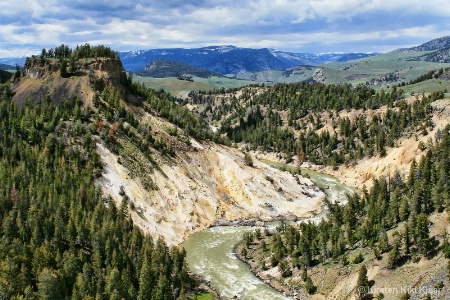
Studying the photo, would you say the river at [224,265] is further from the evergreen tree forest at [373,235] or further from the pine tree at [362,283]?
the pine tree at [362,283]

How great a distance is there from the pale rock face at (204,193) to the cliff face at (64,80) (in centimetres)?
3158

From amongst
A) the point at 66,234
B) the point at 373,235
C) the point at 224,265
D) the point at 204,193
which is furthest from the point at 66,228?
the point at 373,235

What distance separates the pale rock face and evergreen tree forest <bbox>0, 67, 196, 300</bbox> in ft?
17.4

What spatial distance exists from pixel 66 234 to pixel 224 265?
26.4 m

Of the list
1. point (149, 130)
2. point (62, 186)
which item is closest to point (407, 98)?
point (149, 130)

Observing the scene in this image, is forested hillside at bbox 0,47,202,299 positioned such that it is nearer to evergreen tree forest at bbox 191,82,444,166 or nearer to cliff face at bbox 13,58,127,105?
cliff face at bbox 13,58,127,105

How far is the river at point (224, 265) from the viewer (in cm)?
6153

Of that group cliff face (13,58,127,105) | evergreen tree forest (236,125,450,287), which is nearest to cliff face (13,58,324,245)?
cliff face (13,58,127,105)

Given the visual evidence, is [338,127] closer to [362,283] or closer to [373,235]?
[373,235]

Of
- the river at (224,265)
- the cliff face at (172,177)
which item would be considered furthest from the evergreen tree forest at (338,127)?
the river at (224,265)

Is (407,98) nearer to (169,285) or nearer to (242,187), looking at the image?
(242,187)

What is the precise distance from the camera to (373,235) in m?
64.9

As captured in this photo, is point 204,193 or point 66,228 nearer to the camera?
point 66,228

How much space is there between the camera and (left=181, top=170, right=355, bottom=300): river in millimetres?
61531
